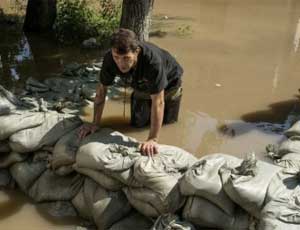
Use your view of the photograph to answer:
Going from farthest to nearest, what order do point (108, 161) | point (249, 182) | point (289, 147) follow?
1. point (289, 147)
2. point (108, 161)
3. point (249, 182)

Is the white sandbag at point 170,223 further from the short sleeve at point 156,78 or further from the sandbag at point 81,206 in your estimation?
the short sleeve at point 156,78

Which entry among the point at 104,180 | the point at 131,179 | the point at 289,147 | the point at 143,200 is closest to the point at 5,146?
the point at 104,180

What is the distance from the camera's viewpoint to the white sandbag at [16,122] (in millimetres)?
3705

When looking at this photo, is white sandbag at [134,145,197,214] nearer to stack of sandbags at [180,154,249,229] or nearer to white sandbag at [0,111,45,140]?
stack of sandbags at [180,154,249,229]

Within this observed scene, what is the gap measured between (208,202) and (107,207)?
0.71 meters

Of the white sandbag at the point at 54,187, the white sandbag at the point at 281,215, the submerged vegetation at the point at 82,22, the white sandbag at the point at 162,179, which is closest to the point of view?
the white sandbag at the point at 281,215

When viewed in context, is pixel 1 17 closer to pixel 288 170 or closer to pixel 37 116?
pixel 37 116

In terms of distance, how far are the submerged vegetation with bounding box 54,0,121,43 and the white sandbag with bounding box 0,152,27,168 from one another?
369 cm

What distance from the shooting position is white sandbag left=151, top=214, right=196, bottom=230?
9.98ft

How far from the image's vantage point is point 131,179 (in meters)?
3.26

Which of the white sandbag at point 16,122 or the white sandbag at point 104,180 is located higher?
the white sandbag at point 16,122

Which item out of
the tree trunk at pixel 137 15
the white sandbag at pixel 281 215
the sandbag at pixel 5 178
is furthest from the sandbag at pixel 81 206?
the tree trunk at pixel 137 15

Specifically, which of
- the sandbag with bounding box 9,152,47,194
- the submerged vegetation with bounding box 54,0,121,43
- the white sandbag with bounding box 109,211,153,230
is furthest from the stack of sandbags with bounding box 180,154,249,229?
the submerged vegetation with bounding box 54,0,121,43

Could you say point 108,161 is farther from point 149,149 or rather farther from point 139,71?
point 139,71
